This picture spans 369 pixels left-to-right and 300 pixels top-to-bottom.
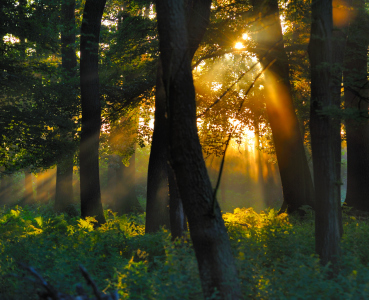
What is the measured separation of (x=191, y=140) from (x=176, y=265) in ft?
5.64

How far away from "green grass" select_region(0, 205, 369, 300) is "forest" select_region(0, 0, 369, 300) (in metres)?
0.03

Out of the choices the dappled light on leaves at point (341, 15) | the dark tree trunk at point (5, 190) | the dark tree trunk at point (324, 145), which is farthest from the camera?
the dark tree trunk at point (5, 190)

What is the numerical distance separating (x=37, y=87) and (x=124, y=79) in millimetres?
3906

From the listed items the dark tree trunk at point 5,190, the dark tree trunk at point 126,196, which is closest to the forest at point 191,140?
the dark tree trunk at point 126,196

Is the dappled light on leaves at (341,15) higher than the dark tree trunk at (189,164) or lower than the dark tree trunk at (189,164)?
higher

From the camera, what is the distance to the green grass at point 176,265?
4.84 metres

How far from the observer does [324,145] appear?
7133mm

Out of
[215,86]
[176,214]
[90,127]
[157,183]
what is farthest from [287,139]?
[90,127]

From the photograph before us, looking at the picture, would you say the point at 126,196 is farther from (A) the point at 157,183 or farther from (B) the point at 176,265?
(B) the point at 176,265

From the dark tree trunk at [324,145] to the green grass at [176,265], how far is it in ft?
1.26

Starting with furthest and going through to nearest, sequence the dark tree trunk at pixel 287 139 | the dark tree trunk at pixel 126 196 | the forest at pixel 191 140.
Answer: the dark tree trunk at pixel 126 196 → the dark tree trunk at pixel 287 139 → the forest at pixel 191 140

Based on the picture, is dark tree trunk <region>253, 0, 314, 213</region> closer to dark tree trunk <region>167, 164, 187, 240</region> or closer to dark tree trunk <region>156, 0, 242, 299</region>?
dark tree trunk <region>167, 164, 187, 240</region>

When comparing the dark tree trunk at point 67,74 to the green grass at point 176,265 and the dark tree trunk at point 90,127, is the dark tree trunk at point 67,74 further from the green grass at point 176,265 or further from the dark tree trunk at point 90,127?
the green grass at point 176,265

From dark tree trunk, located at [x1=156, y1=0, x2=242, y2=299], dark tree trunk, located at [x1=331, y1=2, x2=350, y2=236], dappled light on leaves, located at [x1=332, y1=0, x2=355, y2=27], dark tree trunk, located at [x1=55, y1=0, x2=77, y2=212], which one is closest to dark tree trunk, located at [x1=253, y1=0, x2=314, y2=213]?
dark tree trunk, located at [x1=331, y1=2, x2=350, y2=236]
